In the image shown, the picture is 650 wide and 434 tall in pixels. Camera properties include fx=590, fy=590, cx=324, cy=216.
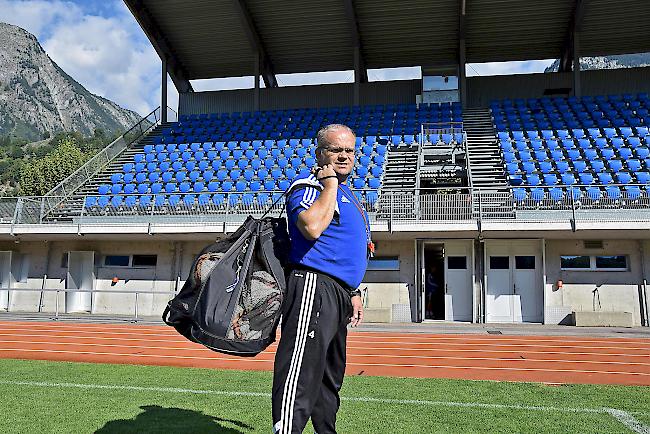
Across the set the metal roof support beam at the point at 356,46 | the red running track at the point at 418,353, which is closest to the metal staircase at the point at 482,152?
the metal roof support beam at the point at 356,46

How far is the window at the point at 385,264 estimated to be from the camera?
54.9 ft

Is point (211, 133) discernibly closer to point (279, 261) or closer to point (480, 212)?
point (480, 212)

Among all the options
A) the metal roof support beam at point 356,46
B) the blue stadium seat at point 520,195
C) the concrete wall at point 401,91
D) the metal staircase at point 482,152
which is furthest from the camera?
the concrete wall at point 401,91

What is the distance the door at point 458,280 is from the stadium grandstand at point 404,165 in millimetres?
40

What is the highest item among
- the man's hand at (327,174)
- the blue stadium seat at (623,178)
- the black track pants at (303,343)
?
the blue stadium seat at (623,178)

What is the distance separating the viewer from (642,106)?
22.8m

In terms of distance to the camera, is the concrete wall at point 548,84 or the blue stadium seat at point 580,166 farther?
the concrete wall at point 548,84

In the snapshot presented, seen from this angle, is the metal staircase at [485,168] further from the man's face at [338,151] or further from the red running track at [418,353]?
the man's face at [338,151]

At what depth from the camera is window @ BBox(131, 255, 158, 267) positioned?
1845cm

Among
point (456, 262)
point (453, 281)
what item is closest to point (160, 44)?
point (456, 262)

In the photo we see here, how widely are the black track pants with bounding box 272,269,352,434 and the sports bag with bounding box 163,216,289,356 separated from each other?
0.09m

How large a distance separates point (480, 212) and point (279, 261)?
12.8 meters

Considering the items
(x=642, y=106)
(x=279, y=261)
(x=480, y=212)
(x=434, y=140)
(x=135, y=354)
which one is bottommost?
(x=135, y=354)

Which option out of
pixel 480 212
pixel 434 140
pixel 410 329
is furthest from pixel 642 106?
pixel 410 329
